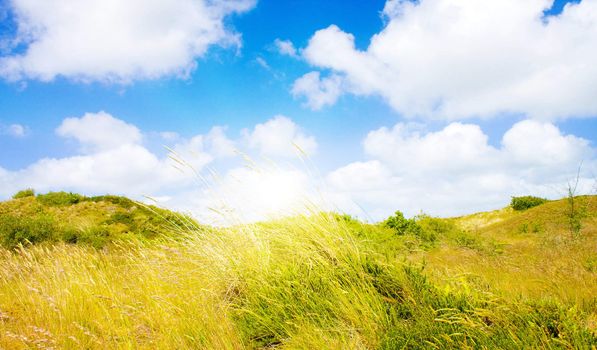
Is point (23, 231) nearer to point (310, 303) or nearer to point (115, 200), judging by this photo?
point (115, 200)

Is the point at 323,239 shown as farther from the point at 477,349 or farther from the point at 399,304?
the point at 477,349

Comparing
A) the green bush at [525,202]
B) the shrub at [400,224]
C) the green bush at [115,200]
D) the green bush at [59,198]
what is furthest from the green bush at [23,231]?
the green bush at [525,202]

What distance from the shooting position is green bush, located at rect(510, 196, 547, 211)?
28359 mm

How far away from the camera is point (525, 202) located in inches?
1128

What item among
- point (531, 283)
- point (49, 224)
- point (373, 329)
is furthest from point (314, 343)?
point (49, 224)

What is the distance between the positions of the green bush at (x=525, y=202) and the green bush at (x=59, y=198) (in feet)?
98.6

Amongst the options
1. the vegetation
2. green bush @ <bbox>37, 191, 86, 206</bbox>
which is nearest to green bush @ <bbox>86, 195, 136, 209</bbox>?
the vegetation

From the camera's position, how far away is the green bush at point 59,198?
16.6 metres

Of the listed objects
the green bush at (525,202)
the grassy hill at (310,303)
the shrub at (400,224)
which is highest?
the green bush at (525,202)

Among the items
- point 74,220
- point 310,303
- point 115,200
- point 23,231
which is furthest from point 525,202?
point 23,231

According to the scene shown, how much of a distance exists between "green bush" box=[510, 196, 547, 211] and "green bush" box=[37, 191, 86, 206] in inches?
1183

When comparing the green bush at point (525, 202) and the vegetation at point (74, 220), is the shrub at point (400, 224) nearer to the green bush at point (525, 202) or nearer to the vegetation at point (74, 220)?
the vegetation at point (74, 220)

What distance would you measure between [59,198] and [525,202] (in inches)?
1231

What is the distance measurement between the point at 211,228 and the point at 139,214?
12.9 m
